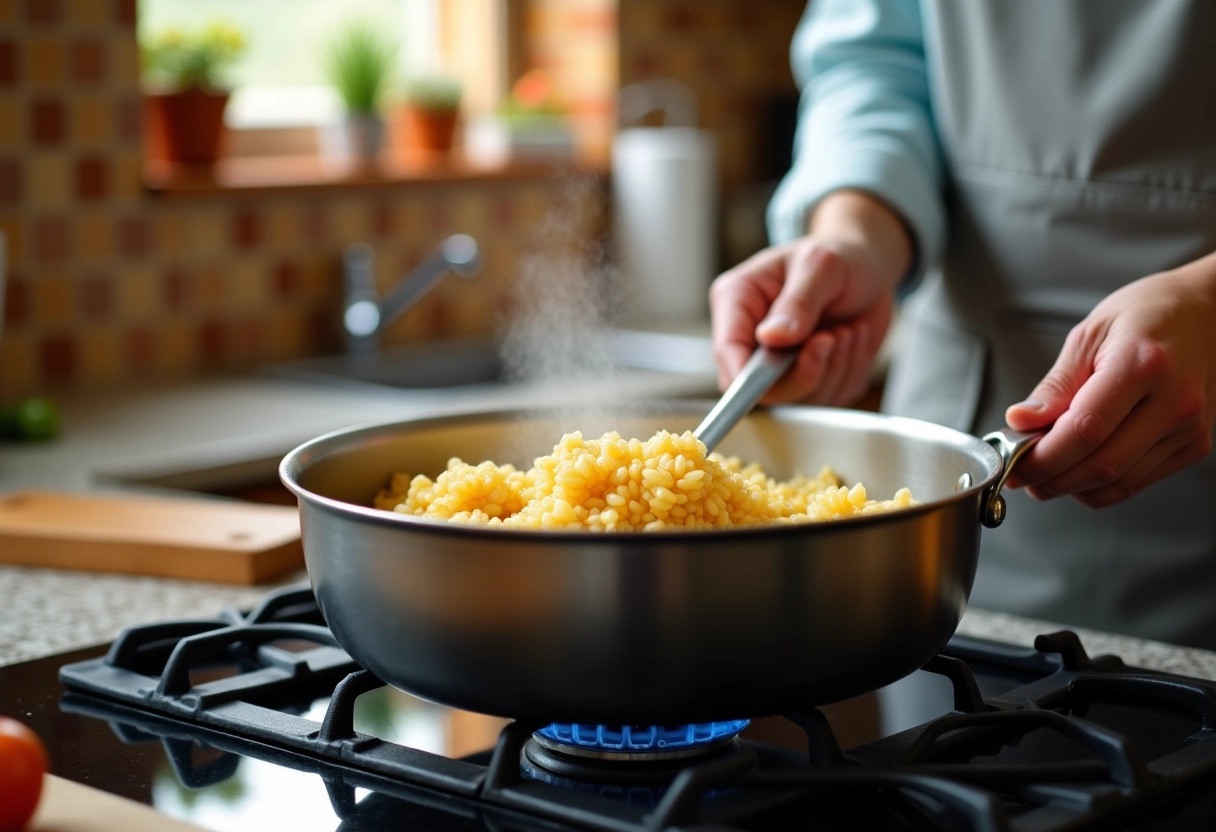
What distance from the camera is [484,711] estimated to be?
0.67m

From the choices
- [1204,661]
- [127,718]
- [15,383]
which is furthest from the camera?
[15,383]

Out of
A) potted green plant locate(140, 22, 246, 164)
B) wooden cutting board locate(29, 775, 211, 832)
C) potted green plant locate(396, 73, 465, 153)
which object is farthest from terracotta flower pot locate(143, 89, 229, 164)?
wooden cutting board locate(29, 775, 211, 832)

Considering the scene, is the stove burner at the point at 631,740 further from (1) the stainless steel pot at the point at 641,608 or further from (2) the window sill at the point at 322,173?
(2) the window sill at the point at 322,173

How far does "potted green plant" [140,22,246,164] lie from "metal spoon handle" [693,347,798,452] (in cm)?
164

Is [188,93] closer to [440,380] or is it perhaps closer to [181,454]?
[440,380]

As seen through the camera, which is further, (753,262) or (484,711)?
(753,262)

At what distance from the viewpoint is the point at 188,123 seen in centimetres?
247

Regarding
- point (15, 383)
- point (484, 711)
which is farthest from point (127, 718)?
point (15, 383)

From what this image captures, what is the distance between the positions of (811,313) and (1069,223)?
0.35m

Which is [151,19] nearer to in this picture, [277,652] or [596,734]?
[277,652]

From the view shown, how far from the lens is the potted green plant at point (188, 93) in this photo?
2463 millimetres

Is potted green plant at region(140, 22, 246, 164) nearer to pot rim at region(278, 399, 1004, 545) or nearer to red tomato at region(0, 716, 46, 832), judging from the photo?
pot rim at region(278, 399, 1004, 545)

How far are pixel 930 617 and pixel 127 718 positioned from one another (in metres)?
0.44

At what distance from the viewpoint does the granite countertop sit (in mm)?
1024
